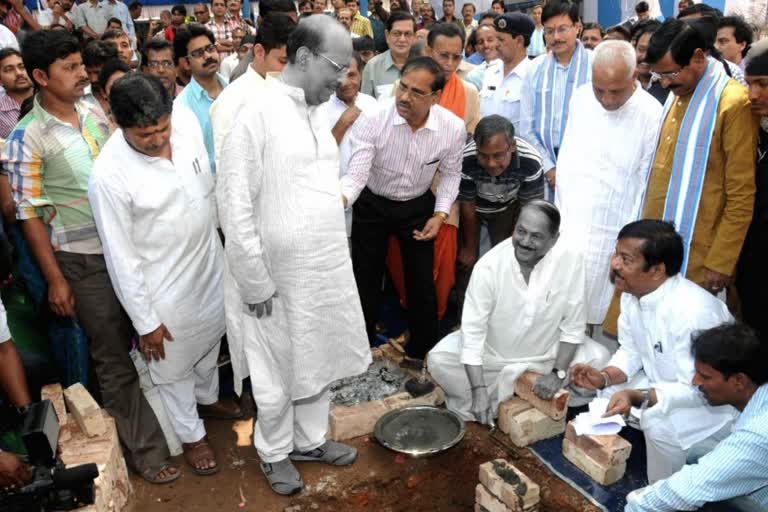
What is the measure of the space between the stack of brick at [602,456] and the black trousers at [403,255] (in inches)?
51.3

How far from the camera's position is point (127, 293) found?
2912 mm

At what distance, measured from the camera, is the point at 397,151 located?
12.7 ft

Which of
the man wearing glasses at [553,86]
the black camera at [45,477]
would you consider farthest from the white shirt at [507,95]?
the black camera at [45,477]

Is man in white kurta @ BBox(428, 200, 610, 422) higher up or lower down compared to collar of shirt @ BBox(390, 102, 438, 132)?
lower down

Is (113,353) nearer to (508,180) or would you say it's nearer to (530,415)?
(530,415)

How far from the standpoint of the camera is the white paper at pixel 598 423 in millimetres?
3148

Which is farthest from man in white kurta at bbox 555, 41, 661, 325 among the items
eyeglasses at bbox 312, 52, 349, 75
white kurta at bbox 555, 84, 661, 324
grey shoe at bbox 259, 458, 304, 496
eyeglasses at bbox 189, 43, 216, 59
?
eyeglasses at bbox 189, 43, 216, 59

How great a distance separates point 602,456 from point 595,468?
78 millimetres

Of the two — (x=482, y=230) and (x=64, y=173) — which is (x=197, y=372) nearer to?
(x=64, y=173)

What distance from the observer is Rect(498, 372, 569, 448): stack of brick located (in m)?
3.42

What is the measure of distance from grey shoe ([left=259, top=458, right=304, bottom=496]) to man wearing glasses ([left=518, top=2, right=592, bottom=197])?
2.65 m

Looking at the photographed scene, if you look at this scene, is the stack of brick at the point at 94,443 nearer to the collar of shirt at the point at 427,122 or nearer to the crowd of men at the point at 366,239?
the crowd of men at the point at 366,239

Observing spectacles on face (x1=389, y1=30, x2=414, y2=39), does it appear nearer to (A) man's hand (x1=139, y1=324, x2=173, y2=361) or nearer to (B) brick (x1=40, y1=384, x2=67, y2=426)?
(A) man's hand (x1=139, y1=324, x2=173, y2=361)

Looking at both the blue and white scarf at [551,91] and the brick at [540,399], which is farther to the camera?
the blue and white scarf at [551,91]
